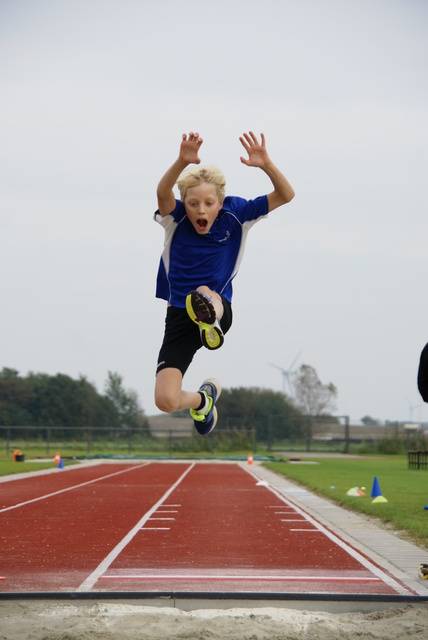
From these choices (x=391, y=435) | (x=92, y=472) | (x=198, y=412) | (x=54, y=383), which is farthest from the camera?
(x=54, y=383)

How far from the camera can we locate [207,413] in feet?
18.1

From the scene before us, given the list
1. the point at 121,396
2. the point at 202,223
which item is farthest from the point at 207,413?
the point at 121,396

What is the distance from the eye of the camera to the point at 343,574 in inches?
290

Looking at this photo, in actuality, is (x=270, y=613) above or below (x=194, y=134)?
below

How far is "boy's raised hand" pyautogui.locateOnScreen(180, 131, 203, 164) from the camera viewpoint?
489 cm

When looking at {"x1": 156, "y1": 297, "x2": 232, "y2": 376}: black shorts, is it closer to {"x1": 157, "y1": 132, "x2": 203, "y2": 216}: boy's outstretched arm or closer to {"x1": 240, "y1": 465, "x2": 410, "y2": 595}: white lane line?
{"x1": 157, "y1": 132, "x2": 203, "y2": 216}: boy's outstretched arm

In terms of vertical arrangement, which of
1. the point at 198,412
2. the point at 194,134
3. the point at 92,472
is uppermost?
the point at 194,134

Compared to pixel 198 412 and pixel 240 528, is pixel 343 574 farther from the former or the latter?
pixel 240 528

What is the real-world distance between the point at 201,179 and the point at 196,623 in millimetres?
2811

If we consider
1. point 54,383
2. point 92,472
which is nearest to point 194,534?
point 92,472

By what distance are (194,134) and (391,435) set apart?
41445mm

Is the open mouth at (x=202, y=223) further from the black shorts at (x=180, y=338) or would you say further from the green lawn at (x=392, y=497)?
the green lawn at (x=392, y=497)

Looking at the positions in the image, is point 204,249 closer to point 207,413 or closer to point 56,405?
point 207,413

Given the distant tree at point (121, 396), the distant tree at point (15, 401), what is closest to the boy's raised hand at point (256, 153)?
the distant tree at point (15, 401)
